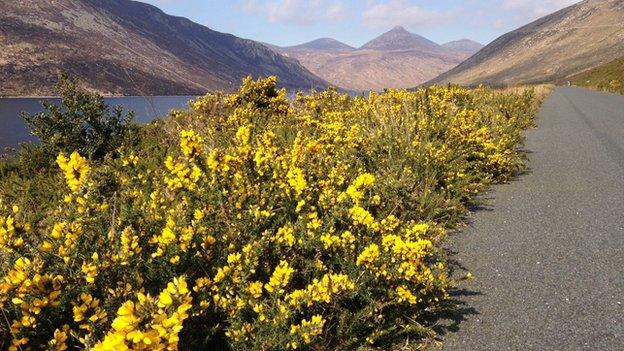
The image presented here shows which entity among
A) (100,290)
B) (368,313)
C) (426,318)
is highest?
(100,290)

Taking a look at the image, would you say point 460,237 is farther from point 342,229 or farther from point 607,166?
point 607,166

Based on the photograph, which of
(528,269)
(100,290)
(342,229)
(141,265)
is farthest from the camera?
(528,269)

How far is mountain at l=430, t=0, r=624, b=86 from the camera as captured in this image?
103 metres

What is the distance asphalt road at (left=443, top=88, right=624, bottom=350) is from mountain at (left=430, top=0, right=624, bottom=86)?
9344 centimetres

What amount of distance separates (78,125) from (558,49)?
5991 inches

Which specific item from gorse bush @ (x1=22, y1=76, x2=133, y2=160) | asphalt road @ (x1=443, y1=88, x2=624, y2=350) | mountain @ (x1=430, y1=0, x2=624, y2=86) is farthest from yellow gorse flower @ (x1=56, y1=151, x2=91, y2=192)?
mountain @ (x1=430, y1=0, x2=624, y2=86)

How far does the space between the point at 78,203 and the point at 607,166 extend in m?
8.32

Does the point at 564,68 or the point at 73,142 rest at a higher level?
the point at 564,68

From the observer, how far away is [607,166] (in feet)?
25.6

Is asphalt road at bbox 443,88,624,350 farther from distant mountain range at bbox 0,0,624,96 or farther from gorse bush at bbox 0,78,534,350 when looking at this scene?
distant mountain range at bbox 0,0,624,96

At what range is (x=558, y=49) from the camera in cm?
13375

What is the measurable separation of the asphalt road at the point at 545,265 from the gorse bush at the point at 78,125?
7.34 m

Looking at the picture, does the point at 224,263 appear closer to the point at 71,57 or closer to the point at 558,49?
the point at 558,49

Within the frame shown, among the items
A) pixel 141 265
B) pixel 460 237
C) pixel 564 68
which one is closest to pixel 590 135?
pixel 460 237
